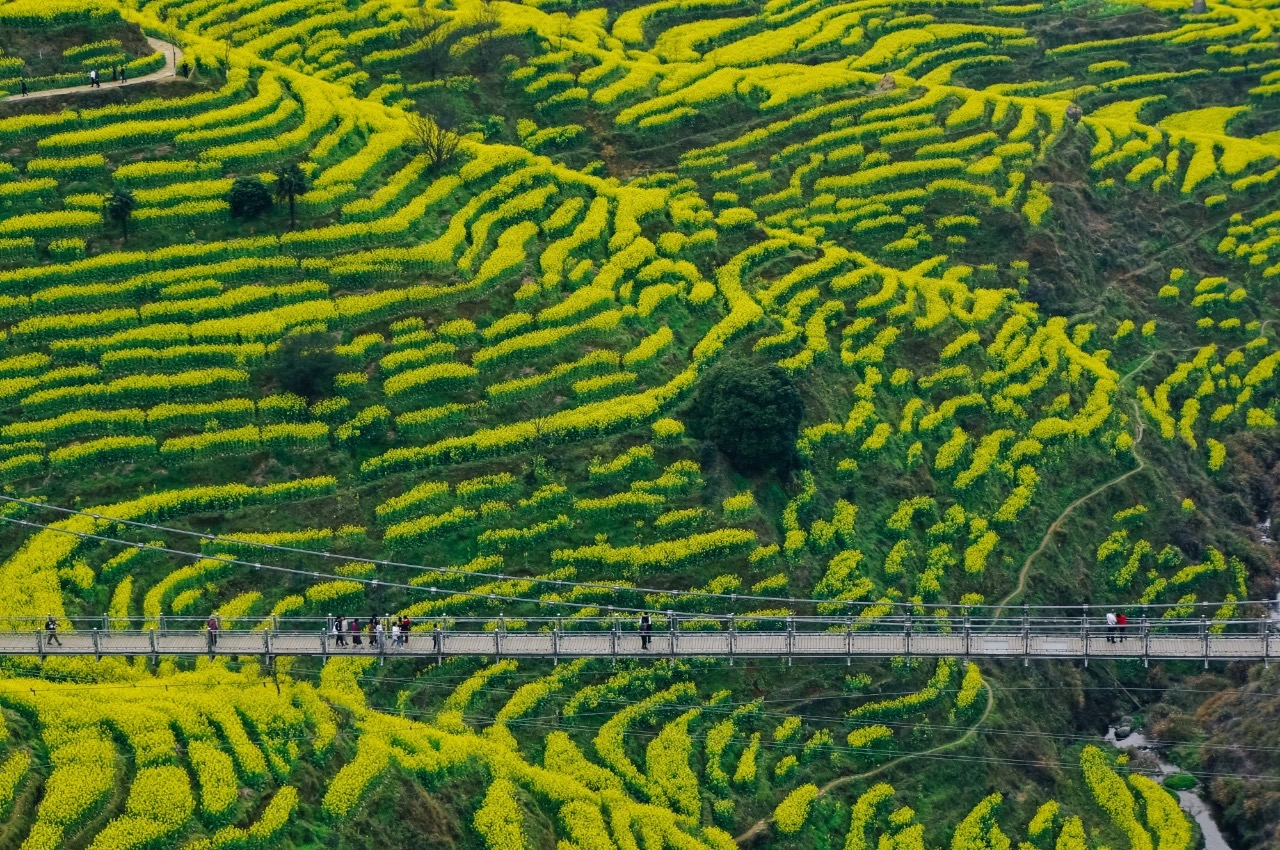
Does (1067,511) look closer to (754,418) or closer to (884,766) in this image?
(754,418)

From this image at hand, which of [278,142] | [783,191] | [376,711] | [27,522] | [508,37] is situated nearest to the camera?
[376,711]

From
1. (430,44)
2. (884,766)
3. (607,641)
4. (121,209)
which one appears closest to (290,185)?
(121,209)

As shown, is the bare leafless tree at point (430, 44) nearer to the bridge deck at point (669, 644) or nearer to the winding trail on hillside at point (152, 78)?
the winding trail on hillside at point (152, 78)

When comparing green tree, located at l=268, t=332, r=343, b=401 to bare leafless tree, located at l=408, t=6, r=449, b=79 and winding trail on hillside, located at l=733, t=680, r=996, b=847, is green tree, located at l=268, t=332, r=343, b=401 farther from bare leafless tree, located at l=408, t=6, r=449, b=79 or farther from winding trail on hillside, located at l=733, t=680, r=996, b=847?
bare leafless tree, located at l=408, t=6, r=449, b=79

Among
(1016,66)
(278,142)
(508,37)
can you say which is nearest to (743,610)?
(278,142)

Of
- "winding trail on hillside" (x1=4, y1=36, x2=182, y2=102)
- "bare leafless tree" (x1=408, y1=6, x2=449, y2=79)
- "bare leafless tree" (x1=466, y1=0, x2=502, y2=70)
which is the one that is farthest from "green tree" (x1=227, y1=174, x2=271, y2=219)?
"bare leafless tree" (x1=466, y1=0, x2=502, y2=70)

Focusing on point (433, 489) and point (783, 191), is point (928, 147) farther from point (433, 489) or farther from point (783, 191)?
point (433, 489)
